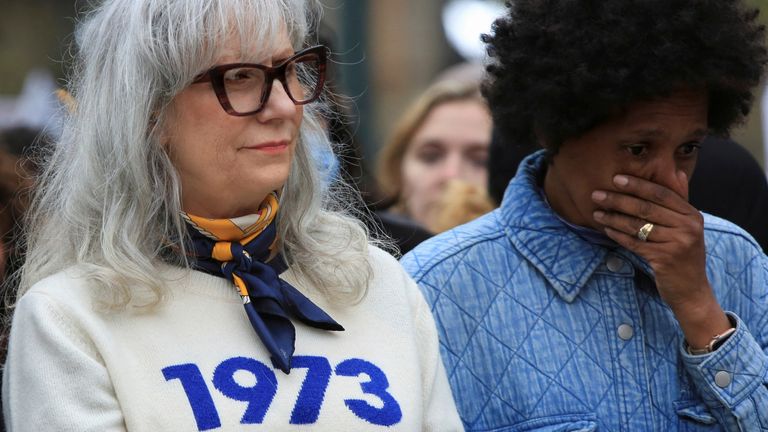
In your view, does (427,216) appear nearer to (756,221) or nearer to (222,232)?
(756,221)

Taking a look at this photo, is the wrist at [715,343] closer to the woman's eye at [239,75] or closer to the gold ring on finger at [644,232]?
the gold ring on finger at [644,232]

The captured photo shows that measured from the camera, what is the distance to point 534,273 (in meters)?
3.54

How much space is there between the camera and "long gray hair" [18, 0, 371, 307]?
117 inches

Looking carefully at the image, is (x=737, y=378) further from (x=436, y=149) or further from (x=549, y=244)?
(x=436, y=149)

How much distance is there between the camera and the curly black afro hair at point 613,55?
133 inches

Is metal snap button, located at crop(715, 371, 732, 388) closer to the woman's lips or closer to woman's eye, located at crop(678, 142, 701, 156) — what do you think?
woman's eye, located at crop(678, 142, 701, 156)

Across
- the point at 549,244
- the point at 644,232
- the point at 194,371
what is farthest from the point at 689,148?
the point at 194,371

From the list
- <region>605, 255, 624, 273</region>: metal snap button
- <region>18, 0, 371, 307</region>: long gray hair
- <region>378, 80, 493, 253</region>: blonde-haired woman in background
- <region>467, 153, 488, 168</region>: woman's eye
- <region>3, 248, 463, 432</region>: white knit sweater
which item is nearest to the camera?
<region>3, 248, 463, 432</region>: white knit sweater

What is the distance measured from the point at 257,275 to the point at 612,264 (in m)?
0.96

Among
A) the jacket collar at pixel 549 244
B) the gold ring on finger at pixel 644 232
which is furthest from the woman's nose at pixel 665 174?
the jacket collar at pixel 549 244

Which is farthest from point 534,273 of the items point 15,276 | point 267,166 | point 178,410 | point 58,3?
point 58,3

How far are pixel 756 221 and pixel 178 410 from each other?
7.26 ft

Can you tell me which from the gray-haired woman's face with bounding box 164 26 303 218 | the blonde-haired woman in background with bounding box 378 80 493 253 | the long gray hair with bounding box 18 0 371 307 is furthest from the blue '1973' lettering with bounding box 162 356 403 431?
the blonde-haired woman in background with bounding box 378 80 493 253

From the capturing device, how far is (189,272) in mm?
3064
